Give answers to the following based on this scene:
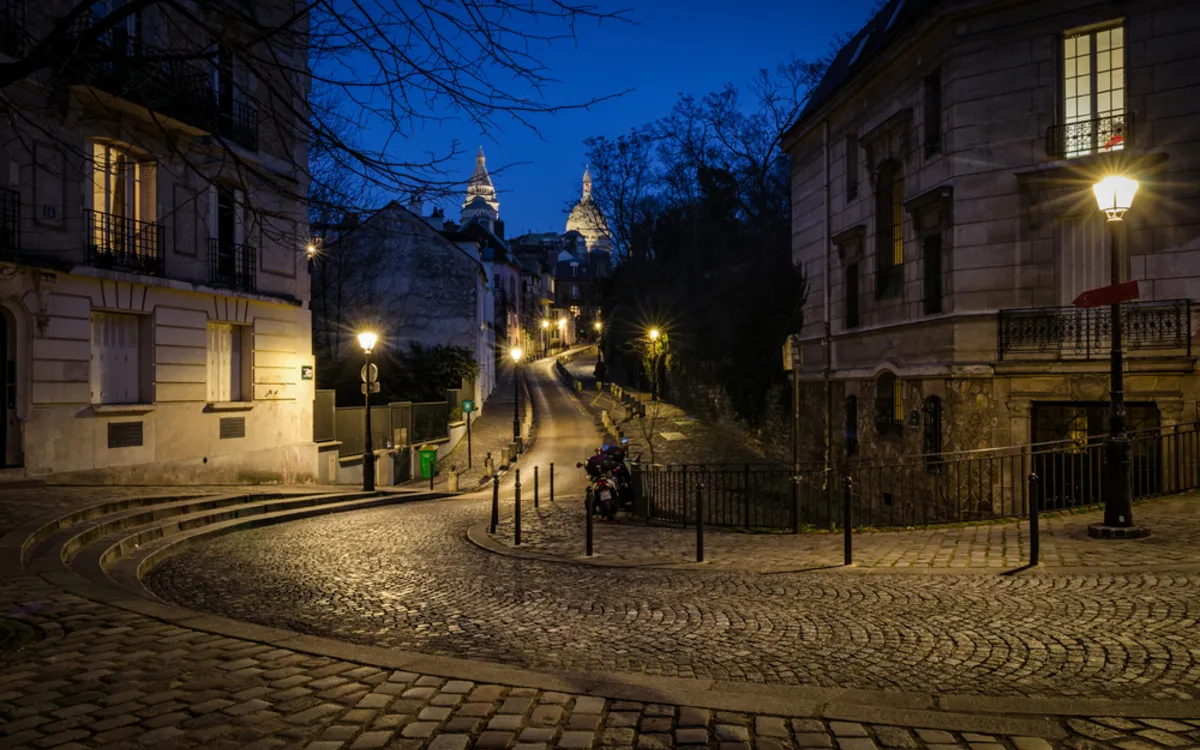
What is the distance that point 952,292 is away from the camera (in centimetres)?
1664

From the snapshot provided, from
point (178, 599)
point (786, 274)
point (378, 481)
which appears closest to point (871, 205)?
point (786, 274)

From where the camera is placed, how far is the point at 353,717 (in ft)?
14.4

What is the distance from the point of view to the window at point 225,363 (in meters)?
18.9

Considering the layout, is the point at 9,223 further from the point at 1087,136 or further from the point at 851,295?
the point at 1087,136

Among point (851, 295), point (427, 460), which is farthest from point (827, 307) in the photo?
point (427, 460)

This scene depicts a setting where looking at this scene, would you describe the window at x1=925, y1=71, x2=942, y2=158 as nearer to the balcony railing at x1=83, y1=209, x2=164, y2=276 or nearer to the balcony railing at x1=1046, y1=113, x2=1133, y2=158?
the balcony railing at x1=1046, y1=113, x2=1133, y2=158

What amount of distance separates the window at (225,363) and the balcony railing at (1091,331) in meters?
17.3

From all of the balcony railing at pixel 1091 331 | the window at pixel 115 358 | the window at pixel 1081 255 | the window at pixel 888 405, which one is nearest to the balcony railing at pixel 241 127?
the window at pixel 115 358

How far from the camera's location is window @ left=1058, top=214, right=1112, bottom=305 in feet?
50.7

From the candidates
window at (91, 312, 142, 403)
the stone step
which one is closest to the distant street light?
the stone step

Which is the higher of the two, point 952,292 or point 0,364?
point 952,292

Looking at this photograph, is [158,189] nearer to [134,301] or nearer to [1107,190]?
[134,301]

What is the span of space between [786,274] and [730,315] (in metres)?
6.00

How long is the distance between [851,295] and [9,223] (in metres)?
19.1
